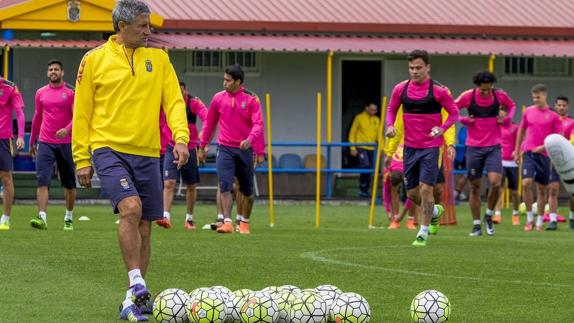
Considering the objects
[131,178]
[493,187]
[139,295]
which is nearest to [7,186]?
[493,187]

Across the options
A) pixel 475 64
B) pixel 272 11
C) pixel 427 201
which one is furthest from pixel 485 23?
pixel 427 201

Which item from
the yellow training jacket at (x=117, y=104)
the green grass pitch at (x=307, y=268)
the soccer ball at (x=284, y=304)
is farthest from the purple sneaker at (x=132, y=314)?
the yellow training jacket at (x=117, y=104)

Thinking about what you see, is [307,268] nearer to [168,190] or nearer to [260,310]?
[260,310]

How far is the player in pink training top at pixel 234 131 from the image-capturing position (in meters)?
19.3

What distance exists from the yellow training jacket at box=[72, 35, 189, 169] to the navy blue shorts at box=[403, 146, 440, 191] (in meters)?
7.29

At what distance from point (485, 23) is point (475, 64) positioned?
1.28 metres

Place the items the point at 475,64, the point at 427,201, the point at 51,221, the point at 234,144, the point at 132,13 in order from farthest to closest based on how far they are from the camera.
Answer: the point at 475,64 → the point at 51,221 → the point at 234,144 → the point at 427,201 → the point at 132,13

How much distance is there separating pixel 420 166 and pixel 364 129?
15288 mm

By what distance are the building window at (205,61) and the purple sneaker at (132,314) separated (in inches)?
923

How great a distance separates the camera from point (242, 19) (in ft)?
105

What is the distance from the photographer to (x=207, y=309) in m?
9.09

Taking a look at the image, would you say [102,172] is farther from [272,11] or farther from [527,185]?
[272,11]

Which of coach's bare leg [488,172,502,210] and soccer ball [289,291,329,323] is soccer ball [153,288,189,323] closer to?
soccer ball [289,291,329,323]

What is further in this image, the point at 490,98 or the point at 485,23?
the point at 485,23
